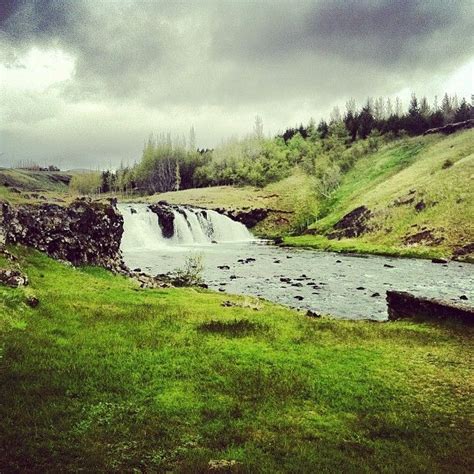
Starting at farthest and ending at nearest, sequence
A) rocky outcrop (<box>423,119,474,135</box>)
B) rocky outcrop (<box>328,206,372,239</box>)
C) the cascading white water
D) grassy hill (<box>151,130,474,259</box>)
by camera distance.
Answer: rocky outcrop (<box>423,119,474,135</box>)
rocky outcrop (<box>328,206,372,239</box>)
the cascading white water
grassy hill (<box>151,130,474,259</box>)

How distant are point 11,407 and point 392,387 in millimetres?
11910

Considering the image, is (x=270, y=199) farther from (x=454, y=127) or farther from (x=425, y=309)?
(x=425, y=309)

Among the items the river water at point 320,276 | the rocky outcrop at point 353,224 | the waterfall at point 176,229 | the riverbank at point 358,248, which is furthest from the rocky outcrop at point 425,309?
the rocky outcrop at point 353,224

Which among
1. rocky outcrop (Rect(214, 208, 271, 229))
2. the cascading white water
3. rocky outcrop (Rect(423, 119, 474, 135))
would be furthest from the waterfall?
rocky outcrop (Rect(423, 119, 474, 135))

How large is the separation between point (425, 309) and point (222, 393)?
55.9 feet

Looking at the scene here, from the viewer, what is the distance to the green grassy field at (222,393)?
422 inches

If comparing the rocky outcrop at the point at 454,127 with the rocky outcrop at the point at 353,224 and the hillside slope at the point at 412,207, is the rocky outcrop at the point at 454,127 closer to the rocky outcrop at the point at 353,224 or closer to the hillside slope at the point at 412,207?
the hillside slope at the point at 412,207

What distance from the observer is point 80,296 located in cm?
2619

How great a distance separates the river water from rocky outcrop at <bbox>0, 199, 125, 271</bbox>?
1246 centimetres

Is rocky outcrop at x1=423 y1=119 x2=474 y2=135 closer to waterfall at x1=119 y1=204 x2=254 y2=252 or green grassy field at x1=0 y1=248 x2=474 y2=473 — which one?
waterfall at x1=119 y1=204 x2=254 y2=252

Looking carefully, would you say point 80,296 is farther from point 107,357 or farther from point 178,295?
point 107,357

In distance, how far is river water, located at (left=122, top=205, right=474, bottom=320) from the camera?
42.3 m

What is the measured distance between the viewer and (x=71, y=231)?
39.5 metres

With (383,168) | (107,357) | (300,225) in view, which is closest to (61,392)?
(107,357)
